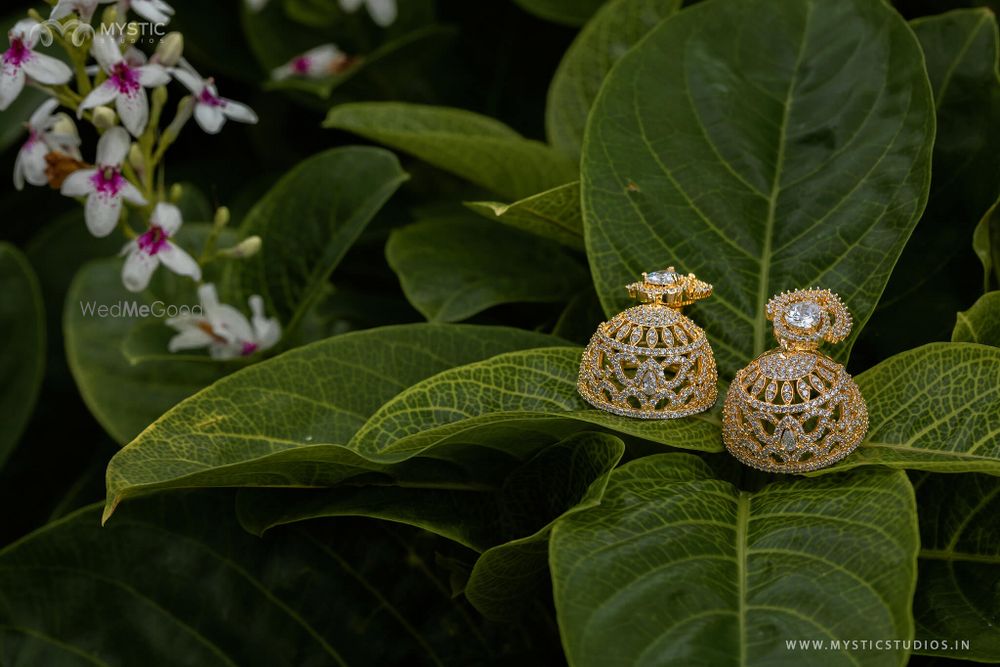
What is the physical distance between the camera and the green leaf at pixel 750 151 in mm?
908

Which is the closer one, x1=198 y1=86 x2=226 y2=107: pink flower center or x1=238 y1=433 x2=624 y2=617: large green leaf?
x1=238 y1=433 x2=624 y2=617: large green leaf

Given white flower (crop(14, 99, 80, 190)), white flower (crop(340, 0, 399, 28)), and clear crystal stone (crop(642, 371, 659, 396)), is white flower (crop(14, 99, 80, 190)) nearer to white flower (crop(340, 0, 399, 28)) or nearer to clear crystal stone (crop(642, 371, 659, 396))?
white flower (crop(340, 0, 399, 28))

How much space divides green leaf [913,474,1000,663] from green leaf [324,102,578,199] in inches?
19.7

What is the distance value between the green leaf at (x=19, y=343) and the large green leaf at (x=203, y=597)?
353 mm

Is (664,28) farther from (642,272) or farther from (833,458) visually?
(833,458)

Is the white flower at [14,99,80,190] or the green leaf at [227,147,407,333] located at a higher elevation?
the white flower at [14,99,80,190]

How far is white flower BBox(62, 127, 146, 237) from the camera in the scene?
0.94 metres

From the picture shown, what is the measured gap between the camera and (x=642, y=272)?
927 mm

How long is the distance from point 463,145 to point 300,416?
1.13 feet

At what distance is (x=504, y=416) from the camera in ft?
2.40

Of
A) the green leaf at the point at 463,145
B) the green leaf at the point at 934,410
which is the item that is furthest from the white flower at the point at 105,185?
the green leaf at the point at 934,410

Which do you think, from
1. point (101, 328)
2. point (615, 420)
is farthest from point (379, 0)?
point (615, 420)

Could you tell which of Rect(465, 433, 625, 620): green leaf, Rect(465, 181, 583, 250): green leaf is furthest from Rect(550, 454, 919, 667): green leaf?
Rect(465, 181, 583, 250): green leaf

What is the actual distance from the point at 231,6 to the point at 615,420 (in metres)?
1.13
